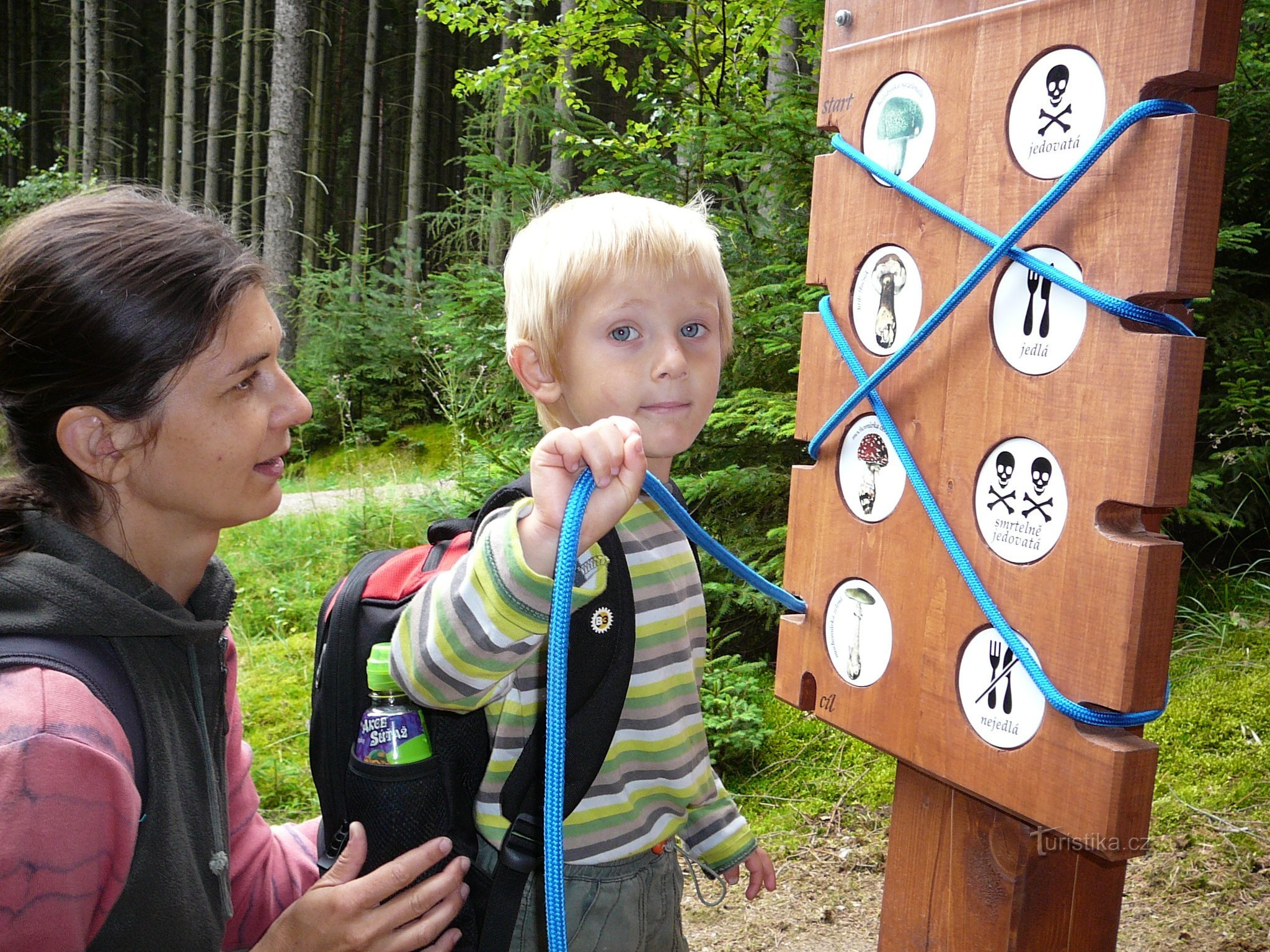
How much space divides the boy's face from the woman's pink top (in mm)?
794

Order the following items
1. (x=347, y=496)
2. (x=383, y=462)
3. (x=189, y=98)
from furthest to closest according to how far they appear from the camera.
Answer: (x=189, y=98), (x=383, y=462), (x=347, y=496)

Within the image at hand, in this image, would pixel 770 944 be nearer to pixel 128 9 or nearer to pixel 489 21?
pixel 489 21

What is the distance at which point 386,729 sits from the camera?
1.40 meters

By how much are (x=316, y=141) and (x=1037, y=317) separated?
17231mm

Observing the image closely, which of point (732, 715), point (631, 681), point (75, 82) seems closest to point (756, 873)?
point (631, 681)

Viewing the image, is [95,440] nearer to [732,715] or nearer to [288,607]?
[732,715]

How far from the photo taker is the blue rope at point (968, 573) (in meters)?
1.25

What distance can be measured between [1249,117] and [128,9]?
2517 centimetres

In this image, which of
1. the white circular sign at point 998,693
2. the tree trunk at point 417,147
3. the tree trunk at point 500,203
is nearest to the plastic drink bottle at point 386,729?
the white circular sign at point 998,693

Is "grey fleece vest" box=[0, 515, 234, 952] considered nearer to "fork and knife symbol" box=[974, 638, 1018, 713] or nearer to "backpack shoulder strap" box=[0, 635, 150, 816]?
"backpack shoulder strap" box=[0, 635, 150, 816]

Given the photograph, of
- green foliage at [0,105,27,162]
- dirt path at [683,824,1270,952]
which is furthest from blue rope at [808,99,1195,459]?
green foliage at [0,105,27,162]

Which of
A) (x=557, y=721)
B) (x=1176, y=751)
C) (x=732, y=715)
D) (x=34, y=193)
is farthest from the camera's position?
(x=34, y=193)

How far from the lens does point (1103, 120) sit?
3.98ft

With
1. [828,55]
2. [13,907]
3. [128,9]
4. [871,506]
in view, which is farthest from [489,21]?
[128,9]
